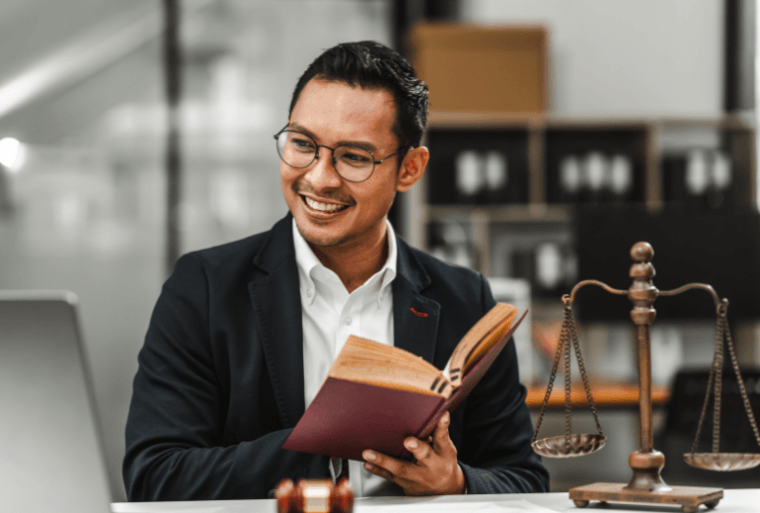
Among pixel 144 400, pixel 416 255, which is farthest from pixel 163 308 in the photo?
pixel 416 255

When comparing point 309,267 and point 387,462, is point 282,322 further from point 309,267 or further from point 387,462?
point 387,462

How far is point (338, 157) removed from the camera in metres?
1.24

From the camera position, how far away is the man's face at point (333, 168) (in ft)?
4.01

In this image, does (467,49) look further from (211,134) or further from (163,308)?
(163,308)

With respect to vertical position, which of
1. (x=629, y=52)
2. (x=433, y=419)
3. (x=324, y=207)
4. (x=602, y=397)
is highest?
(x=629, y=52)

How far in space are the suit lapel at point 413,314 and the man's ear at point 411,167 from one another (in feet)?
0.46

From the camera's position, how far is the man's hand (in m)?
0.96

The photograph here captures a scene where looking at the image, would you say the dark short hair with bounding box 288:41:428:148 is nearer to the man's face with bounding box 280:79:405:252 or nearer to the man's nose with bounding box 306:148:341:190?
the man's face with bounding box 280:79:405:252

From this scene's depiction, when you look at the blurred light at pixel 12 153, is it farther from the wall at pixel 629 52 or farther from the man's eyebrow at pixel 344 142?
the man's eyebrow at pixel 344 142

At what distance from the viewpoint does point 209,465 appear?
108 centimetres

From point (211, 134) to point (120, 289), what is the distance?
1005 millimetres

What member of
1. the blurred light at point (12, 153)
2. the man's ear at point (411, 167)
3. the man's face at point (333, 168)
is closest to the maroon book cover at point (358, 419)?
the man's face at point (333, 168)

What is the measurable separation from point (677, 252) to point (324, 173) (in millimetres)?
2503

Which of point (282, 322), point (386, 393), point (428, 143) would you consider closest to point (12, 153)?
point (428, 143)
